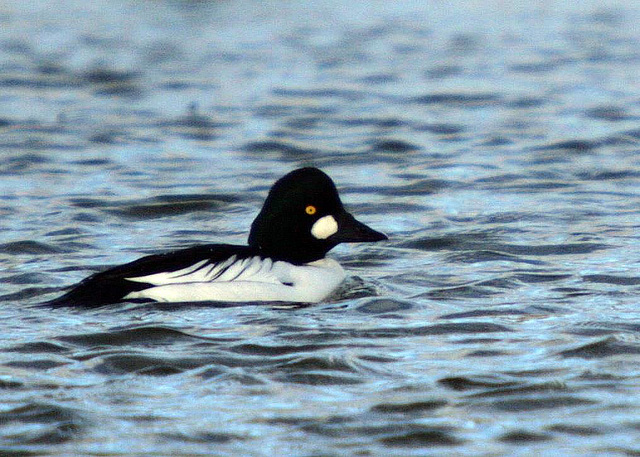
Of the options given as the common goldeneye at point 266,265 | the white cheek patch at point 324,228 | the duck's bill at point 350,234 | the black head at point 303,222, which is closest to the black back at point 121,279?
the common goldeneye at point 266,265

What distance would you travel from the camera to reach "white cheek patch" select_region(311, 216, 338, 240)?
7.48 metres

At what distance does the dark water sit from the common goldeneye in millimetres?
124

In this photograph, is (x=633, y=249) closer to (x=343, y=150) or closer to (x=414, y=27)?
(x=343, y=150)

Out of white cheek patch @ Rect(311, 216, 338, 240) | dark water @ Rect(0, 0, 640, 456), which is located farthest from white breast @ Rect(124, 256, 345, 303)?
white cheek patch @ Rect(311, 216, 338, 240)

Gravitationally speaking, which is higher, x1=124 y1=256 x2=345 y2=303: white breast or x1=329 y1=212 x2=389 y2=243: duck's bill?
x1=329 y1=212 x2=389 y2=243: duck's bill

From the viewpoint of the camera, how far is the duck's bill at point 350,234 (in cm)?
752

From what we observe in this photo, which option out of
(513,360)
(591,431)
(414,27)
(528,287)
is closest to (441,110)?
(414,27)

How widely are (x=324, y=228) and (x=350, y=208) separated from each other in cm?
297

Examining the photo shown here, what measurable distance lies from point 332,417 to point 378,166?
285 inches

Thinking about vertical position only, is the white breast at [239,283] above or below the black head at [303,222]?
below

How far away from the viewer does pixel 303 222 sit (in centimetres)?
745

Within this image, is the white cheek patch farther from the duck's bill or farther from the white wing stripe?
the white wing stripe

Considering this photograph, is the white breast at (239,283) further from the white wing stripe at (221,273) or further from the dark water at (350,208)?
the dark water at (350,208)

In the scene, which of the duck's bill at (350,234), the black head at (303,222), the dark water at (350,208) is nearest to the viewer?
the dark water at (350,208)
